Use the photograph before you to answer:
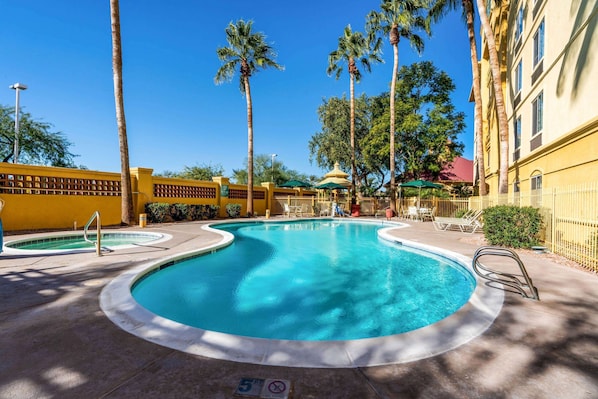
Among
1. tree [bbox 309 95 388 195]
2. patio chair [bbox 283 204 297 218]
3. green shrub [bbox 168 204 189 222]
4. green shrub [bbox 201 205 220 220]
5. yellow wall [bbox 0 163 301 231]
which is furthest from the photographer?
tree [bbox 309 95 388 195]

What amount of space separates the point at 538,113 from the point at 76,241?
18.7 m

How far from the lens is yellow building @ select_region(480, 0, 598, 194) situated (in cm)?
788

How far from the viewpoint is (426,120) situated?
24.1 meters

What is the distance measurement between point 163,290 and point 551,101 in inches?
543

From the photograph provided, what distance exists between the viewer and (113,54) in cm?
1255

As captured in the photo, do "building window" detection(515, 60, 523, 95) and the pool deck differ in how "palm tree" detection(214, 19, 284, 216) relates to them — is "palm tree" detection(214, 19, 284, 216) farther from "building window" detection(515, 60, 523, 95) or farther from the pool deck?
the pool deck

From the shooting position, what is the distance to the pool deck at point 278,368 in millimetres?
2023

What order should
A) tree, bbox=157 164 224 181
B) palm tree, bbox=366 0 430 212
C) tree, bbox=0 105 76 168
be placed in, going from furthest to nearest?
tree, bbox=157 164 224 181, tree, bbox=0 105 76 168, palm tree, bbox=366 0 430 212

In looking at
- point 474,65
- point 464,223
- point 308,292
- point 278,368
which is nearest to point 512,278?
point 308,292

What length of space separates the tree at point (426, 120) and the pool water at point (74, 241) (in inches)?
802

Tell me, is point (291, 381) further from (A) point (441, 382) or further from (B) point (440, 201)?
(B) point (440, 201)

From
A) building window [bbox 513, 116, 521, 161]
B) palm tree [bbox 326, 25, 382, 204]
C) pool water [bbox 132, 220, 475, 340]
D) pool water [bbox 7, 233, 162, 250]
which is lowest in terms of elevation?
pool water [bbox 132, 220, 475, 340]

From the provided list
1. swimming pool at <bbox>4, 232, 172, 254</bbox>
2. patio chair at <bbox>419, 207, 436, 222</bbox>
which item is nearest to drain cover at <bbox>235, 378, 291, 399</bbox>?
swimming pool at <bbox>4, 232, 172, 254</bbox>

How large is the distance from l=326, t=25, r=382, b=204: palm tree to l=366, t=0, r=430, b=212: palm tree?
0.97 metres
